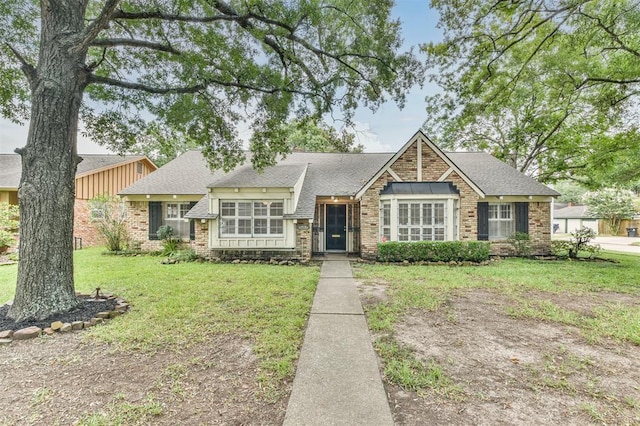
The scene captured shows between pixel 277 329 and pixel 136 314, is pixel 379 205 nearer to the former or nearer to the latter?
pixel 277 329

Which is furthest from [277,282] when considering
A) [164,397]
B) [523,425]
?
[523,425]

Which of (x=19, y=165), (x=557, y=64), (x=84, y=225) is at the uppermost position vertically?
(x=557, y=64)

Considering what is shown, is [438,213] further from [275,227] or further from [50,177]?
[50,177]

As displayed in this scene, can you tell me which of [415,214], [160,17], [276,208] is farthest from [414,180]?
[160,17]

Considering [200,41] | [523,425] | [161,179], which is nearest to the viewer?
[523,425]

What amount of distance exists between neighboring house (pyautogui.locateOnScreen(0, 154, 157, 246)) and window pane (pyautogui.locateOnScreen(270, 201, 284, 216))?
29.3ft

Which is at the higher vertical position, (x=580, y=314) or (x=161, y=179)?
(x=161, y=179)

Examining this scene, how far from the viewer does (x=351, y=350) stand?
12.4ft

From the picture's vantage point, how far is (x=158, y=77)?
7461 millimetres

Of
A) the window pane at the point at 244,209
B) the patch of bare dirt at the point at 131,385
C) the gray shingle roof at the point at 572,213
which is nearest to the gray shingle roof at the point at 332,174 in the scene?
the window pane at the point at 244,209

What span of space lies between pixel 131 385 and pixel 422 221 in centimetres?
1046

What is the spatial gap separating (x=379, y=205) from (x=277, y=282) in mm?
5775

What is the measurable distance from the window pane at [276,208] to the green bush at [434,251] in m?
4.20

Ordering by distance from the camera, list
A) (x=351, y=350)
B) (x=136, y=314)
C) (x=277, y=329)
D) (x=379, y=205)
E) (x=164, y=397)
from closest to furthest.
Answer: (x=164, y=397)
(x=351, y=350)
(x=277, y=329)
(x=136, y=314)
(x=379, y=205)
